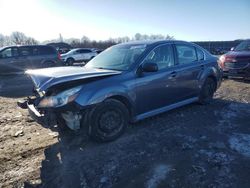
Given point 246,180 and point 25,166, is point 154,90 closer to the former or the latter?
point 246,180

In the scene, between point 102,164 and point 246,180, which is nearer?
point 246,180

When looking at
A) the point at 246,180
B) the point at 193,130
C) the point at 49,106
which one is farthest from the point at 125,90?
the point at 246,180

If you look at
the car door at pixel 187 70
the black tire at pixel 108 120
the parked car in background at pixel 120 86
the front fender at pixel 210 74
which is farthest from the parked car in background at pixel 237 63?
the black tire at pixel 108 120

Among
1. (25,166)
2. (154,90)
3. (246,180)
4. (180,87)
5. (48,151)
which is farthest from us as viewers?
(180,87)

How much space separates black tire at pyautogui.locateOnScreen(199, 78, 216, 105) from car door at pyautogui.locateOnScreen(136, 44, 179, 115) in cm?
128

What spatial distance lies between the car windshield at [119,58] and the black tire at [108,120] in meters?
0.79

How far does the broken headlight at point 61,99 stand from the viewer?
3.85 m

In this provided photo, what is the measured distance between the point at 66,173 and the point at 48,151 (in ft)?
2.88

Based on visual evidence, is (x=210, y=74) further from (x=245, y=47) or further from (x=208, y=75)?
(x=245, y=47)

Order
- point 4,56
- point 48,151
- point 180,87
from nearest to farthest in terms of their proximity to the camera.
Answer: point 48,151 → point 180,87 → point 4,56

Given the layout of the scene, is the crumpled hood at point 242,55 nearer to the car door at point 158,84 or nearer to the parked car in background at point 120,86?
the parked car in background at point 120,86

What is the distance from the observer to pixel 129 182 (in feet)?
10.8

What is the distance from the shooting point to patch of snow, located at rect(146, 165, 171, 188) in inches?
128

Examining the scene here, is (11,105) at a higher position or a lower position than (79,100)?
lower
